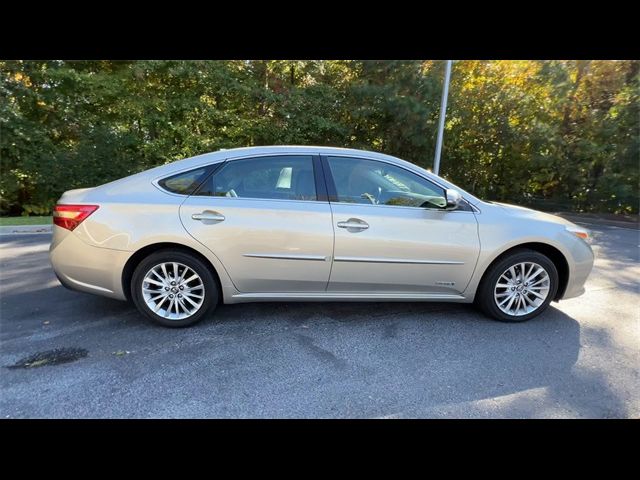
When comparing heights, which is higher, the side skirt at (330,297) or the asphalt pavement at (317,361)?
the side skirt at (330,297)

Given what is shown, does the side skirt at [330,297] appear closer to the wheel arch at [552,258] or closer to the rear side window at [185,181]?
the wheel arch at [552,258]

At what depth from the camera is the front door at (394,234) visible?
2.92 meters

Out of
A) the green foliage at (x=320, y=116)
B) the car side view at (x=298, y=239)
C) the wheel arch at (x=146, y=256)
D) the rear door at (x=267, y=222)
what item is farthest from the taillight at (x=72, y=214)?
the green foliage at (x=320, y=116)

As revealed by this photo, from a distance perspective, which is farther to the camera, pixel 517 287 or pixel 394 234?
pixel 517 287

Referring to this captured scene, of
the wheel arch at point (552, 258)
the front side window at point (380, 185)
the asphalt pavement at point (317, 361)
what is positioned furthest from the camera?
the wheel arch at point (552, 258)

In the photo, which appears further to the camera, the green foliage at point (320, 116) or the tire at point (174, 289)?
the green foliage at point (320, 116)

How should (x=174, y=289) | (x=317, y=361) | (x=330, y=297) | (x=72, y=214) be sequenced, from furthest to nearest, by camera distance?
(x=330, y=297) → (x=174, y=289) → (x=72, y=214) → (x=317, y=361)

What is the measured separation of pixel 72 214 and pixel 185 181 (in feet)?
3.15

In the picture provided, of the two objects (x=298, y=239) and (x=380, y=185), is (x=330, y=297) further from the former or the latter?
(x=380, y=185)

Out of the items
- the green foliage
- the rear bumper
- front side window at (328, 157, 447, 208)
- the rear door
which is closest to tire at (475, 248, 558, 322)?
front side window at (328, 157, 447, 208)

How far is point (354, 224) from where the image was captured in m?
2.90

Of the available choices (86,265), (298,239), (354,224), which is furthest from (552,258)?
(86,265)

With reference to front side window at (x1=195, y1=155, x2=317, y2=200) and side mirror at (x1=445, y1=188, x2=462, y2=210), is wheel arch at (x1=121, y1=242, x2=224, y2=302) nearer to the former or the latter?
front side window at (x1=195, y1=155, x2=317, y2=200)

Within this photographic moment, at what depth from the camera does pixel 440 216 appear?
3006mm
